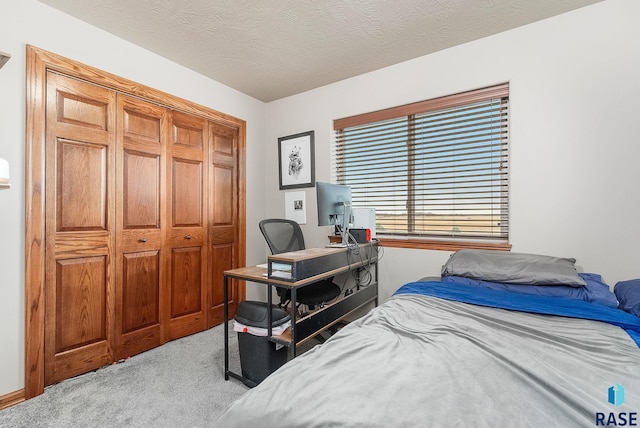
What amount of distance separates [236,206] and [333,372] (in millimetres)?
2813

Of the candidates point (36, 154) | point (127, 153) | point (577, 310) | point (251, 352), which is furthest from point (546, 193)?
point (36, 154)

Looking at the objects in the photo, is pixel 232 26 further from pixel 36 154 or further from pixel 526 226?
pixel 526 226

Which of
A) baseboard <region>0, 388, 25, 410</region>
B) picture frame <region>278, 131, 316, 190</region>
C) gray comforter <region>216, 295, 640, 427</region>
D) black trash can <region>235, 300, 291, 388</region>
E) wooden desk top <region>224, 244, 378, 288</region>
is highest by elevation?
picture frame <region>278, 131, 316, 190</region>

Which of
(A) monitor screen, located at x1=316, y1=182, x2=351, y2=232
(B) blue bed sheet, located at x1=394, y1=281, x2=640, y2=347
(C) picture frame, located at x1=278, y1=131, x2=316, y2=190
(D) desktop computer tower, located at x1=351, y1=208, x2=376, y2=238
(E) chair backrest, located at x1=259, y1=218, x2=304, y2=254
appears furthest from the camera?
(C) picture frame, located at x1=278, y1=131, x2=316, y2=190

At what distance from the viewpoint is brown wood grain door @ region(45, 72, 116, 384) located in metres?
2.07

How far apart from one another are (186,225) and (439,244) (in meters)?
2.48

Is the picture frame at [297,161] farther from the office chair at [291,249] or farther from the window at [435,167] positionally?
the office chair at [291,249]

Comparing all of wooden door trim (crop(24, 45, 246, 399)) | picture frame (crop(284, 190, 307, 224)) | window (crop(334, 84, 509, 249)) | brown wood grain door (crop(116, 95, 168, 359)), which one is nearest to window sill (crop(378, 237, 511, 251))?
window (crop(334, 84, 509, 249))

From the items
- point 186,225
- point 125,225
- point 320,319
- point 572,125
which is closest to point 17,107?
point 125,225

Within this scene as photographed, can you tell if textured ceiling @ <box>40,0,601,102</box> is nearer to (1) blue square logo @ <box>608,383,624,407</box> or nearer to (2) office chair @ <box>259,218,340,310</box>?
(2) office chair @ <box>259,218,340,310</box>

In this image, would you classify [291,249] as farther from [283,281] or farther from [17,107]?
[17,107]

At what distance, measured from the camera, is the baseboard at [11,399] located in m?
1.82

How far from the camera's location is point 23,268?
76.5 inches

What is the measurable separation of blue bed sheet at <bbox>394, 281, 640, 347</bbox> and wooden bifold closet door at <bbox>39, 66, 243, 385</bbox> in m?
2.19
